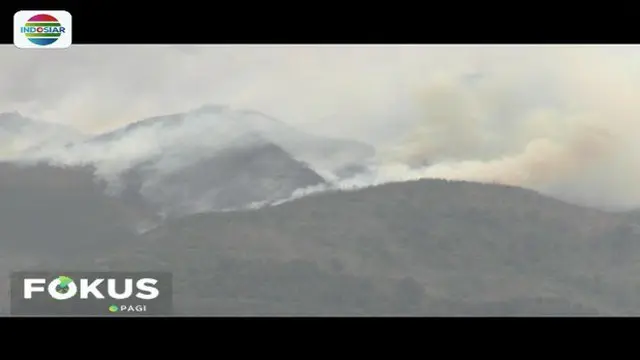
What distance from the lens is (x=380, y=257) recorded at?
242 inches

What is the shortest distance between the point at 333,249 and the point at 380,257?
0.29 meters

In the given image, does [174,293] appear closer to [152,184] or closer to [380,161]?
[152,184]

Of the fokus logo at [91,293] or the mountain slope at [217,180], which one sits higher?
the mountain slope at [217,180]

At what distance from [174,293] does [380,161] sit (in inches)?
58.1

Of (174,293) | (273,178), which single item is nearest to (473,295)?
(273,178)

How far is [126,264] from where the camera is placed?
6.12 meters

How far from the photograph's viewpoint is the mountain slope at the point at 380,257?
20.1 feet

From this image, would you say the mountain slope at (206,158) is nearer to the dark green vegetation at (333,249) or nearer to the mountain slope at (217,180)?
the mountain slope at (217,180)

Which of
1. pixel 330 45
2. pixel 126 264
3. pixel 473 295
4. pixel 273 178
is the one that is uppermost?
pixel 330 45
